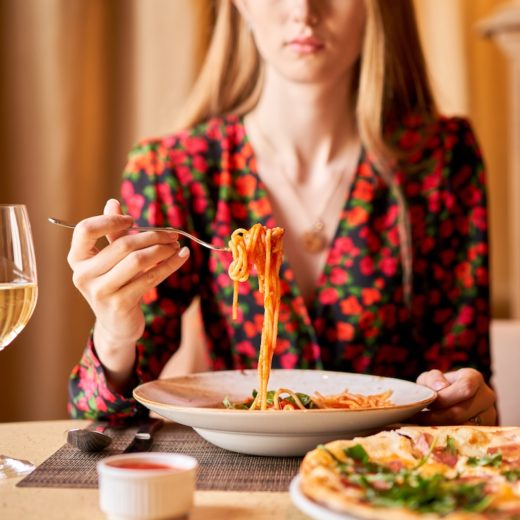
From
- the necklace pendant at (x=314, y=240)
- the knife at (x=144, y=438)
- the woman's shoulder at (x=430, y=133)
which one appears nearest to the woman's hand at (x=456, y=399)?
the knife at (x=144, y=438)

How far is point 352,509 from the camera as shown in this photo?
28.5 inches

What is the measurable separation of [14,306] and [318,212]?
991 mm

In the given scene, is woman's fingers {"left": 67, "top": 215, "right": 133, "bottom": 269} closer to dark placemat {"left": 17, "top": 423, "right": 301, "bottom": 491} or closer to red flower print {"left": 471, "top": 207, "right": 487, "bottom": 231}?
dark placemat {"left": 17, "top": 423, "right": 301, "bottom": 491}

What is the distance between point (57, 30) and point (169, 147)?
2.96ft

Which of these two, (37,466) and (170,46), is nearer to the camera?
(37,466)

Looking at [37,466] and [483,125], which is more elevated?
[483,125]

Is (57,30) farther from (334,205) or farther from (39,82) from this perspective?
(334,205)

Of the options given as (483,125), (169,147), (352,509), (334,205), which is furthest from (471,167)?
(483,125)

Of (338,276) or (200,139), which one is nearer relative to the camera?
(338,276)

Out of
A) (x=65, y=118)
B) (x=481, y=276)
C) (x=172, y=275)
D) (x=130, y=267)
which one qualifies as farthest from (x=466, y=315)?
(x=65, y=118)

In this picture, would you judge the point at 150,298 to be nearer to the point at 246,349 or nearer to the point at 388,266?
the point at 246,349

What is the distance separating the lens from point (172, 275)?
1.82m

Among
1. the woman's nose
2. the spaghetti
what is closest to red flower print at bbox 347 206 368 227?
the woman's nose

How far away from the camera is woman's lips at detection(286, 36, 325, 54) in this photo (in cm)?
178
